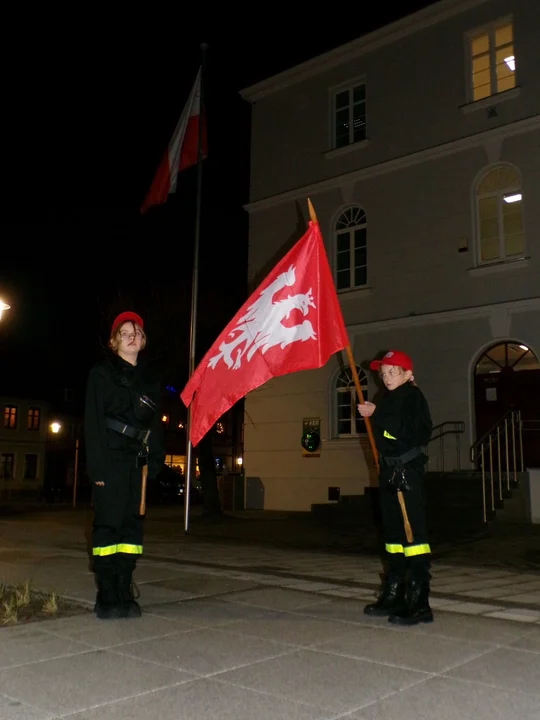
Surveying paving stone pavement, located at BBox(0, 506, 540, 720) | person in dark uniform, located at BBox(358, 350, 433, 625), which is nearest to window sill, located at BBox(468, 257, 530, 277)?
paving stone pavement, located at BBox(0, 506, 540, 720)

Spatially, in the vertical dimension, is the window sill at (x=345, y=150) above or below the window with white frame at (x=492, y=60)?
below

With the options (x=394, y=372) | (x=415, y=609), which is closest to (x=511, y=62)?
(x=394, y=372)

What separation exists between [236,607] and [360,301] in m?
13.5

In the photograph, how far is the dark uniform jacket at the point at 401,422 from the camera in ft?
17.0

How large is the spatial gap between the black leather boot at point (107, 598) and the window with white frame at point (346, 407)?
43.5ft

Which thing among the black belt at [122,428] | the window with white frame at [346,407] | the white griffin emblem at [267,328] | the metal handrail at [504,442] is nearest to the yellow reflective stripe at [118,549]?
the black belt at [122,428]

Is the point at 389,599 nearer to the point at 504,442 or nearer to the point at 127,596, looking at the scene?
the point at 127,596

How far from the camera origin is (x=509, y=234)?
52.8 feet

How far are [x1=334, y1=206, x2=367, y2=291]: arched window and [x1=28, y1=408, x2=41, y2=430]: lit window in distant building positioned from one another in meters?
37.9

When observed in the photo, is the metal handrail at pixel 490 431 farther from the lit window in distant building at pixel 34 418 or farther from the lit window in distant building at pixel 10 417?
the lit window in distant building at pixel 34 418

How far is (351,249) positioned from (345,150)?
270cm

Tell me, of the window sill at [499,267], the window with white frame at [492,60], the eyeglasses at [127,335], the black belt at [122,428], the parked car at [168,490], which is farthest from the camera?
the parked car at [168,490]

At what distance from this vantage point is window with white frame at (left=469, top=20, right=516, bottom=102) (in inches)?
650

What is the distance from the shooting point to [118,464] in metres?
5.25
